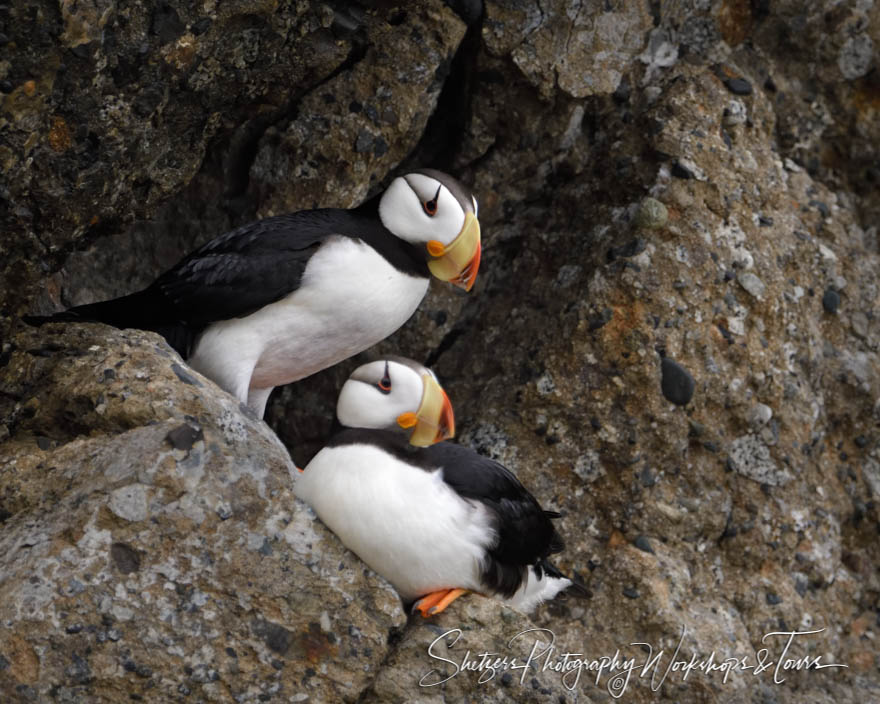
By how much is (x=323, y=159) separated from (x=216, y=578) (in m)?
1.88

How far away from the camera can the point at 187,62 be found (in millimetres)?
3326

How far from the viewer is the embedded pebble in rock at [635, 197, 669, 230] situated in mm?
4258

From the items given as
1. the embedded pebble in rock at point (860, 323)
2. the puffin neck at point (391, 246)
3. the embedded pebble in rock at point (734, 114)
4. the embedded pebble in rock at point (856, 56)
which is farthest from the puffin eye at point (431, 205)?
the embedded pebble in rock at point (856, 56)

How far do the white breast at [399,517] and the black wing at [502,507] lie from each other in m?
0.05

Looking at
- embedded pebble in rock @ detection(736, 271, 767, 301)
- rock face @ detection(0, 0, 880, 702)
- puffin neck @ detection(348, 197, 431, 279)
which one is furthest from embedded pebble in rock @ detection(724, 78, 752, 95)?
puffin neck @ detection(348, 197, 431, 279)

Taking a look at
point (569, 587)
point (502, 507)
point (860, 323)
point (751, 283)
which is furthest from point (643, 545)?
point (860, 323)

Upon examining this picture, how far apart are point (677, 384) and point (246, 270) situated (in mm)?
1612

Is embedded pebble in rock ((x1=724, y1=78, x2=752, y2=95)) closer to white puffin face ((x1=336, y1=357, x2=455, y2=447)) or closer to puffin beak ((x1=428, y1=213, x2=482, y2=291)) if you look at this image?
puffin beak ((x1=428, y1=213, x2=482, y2=291))

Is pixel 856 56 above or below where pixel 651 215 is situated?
above

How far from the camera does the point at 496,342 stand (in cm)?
450

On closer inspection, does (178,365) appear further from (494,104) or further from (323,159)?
(494,104)

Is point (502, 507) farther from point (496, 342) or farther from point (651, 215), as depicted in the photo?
point (651, 215)

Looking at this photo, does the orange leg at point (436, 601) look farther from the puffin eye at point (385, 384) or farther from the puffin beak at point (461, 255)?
the puffin beak at point (461, 255)

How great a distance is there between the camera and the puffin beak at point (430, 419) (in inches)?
124
